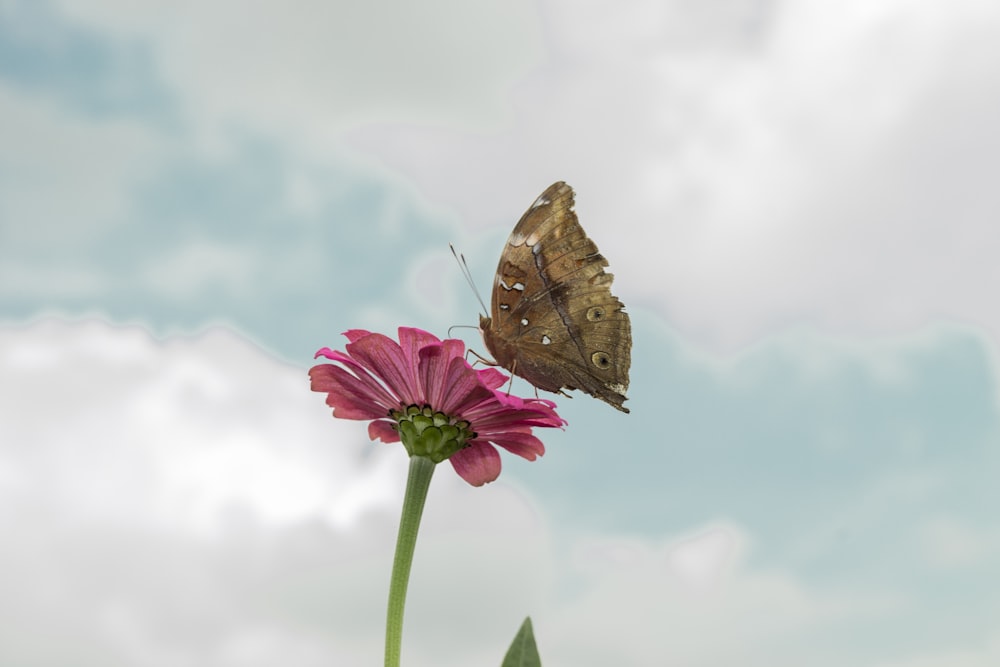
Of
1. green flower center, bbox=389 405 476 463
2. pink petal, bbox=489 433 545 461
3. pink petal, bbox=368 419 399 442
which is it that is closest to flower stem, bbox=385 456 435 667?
green flower center, bbox=389 405 476 463

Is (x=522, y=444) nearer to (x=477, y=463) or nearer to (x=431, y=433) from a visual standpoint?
(x=477, y=463)

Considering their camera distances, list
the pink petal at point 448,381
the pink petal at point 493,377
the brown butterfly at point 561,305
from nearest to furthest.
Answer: the pink petal at point 448,381, the pink petal at point 493,377, the brown butterfly at point 561,305

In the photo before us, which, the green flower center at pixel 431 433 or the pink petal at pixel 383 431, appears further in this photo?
the pink petal at pixel 383 431

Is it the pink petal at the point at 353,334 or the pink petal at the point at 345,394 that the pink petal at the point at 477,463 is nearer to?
the pink petal at the point at 345,394

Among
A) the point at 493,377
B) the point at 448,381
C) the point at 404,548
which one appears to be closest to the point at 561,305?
the point at 493,377

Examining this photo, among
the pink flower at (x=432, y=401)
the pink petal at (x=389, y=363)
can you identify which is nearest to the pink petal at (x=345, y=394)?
the pink flower at (x=432, y=401)

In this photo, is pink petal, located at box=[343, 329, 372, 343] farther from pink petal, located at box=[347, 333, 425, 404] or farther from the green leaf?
the green leaf

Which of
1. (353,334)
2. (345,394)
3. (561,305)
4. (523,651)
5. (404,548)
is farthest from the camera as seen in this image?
(561,305)

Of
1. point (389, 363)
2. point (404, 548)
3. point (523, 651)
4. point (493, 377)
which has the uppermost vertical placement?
point (493, 377)
